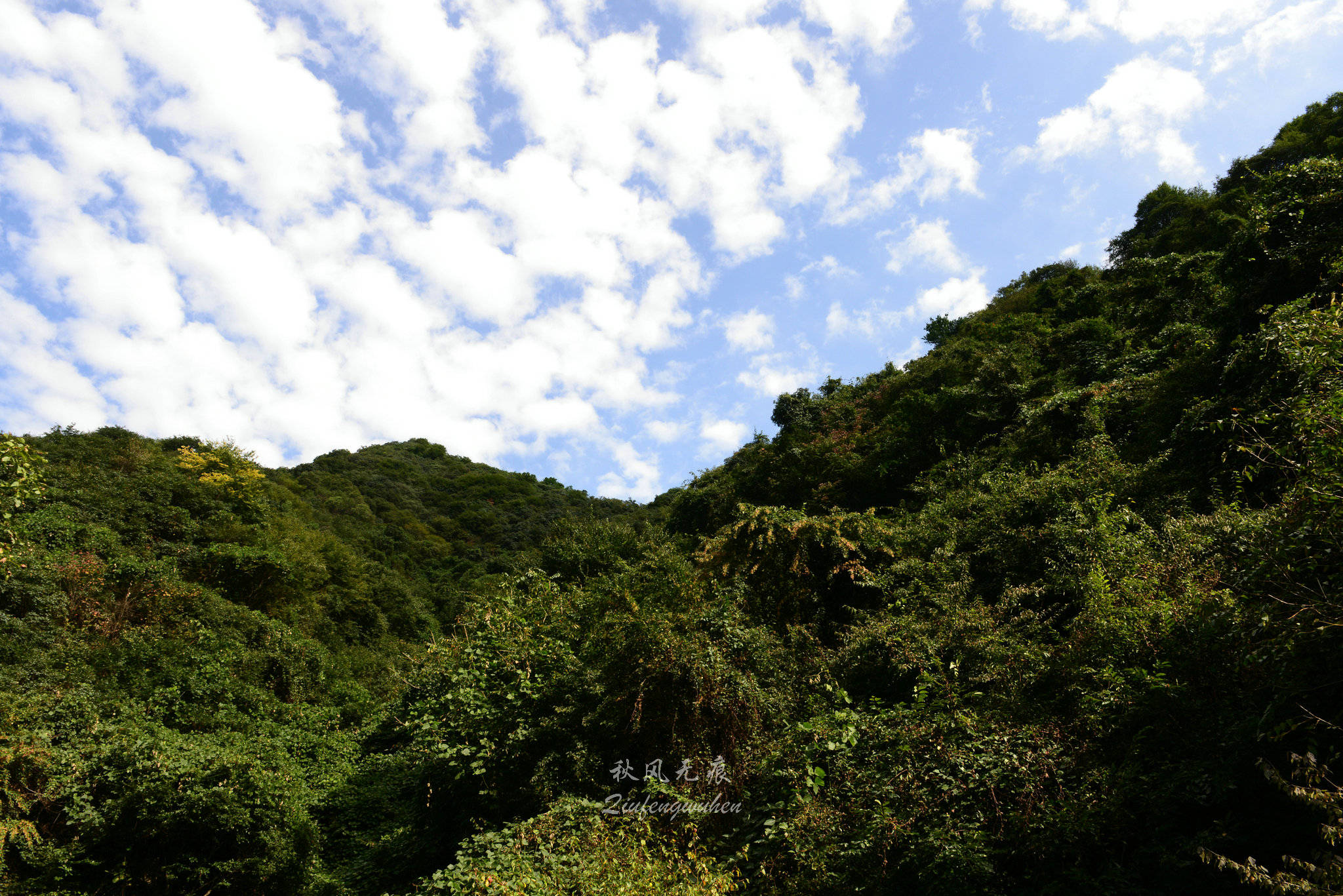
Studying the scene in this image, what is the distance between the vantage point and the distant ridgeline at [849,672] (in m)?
3.98

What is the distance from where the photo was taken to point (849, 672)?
8.15 meters

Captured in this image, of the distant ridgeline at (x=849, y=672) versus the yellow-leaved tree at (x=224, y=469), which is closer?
the distant ridgeline at (x=849, y=672)

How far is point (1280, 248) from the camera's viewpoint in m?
8.76

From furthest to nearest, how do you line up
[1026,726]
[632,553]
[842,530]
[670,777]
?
[632,553] → [842,530] → [670,777] → [1026,726]

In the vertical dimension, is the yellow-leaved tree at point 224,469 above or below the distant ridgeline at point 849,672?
above

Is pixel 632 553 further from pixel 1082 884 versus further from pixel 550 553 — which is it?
pixel 1082 884

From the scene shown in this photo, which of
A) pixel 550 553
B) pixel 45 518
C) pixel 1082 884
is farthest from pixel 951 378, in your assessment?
pixel 45 518

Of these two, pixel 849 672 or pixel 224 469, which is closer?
pixel 849 672

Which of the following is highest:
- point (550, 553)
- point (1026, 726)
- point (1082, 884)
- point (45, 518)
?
point (45, 518)

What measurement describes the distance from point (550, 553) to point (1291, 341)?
15466 millimetres

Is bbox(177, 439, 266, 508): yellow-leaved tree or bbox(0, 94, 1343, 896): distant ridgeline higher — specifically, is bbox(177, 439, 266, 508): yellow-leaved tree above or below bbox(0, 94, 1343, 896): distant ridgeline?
above

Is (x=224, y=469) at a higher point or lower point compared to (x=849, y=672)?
higher

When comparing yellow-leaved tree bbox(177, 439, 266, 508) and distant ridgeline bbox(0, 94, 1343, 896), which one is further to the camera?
yellow-leaved tree bbox(177, 439, 266, 508)

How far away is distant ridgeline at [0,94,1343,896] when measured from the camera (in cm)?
398
